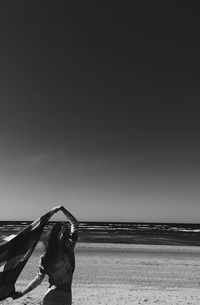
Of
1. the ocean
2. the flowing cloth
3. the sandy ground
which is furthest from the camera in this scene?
the ocean

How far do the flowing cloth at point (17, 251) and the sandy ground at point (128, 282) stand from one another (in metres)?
5.74

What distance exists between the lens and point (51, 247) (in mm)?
4641

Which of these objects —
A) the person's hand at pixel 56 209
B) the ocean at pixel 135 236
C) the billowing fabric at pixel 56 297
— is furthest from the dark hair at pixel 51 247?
the ocean at pixel 135 236

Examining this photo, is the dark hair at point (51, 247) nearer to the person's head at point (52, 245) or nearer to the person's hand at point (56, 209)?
the person's head at point (52, 245)

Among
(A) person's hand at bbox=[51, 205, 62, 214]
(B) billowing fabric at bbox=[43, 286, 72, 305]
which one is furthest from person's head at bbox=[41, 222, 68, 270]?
(A) person's hand at bbox=[51, 205, 62, 214]

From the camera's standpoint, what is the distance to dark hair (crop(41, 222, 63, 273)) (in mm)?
4609

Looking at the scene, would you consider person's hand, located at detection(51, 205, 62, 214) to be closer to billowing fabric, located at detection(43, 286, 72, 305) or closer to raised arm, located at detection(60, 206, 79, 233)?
raised arm, located at detection(60, 206, 79, 233)

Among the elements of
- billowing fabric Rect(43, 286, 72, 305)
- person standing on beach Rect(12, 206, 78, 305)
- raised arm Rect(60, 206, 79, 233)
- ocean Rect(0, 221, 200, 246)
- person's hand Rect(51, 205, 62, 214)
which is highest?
ocean Rect(0, 221, 200, 246)

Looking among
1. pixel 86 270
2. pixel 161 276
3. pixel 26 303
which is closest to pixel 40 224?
pixel 26 303

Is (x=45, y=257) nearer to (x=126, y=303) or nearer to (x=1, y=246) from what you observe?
(x=1, y=246)

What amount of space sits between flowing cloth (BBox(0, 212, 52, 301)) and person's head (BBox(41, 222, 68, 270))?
0.52 m

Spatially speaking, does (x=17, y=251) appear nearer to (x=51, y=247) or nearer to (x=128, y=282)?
(x=51, y=247)

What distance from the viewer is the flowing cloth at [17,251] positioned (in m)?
5.09

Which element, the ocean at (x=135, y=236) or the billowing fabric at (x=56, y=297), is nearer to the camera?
the billowing fabric at (x=56, y=297)
